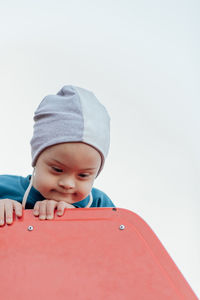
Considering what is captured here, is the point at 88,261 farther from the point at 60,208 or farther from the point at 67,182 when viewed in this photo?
the point at 67,182

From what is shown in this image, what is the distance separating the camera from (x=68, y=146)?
702mm

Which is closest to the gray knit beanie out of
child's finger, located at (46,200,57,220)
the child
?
the child

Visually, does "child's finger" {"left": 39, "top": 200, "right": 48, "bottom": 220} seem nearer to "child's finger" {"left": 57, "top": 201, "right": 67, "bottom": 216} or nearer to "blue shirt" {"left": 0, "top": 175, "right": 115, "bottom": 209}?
"child's finger" {"left": 57, "top": 201, "right": 67, "bottom": 216}

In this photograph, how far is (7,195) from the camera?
0.86 metres

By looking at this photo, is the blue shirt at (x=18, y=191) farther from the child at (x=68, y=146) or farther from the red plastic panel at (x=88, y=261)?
the red plastic panel at (x=88, y=261)

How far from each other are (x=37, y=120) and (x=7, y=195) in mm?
187

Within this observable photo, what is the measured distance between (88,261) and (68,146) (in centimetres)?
26

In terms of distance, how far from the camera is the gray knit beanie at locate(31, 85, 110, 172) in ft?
2.37

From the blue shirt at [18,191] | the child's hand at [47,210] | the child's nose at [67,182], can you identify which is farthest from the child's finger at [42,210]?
the blue shirt at [18,191]

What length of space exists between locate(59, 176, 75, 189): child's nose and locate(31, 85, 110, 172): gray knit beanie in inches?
2.7

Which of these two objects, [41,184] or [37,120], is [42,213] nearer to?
[41,184]

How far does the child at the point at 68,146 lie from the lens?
27.4 inches

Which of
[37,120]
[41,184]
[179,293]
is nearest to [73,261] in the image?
[179,293]

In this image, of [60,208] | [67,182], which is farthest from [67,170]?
[60,208]
